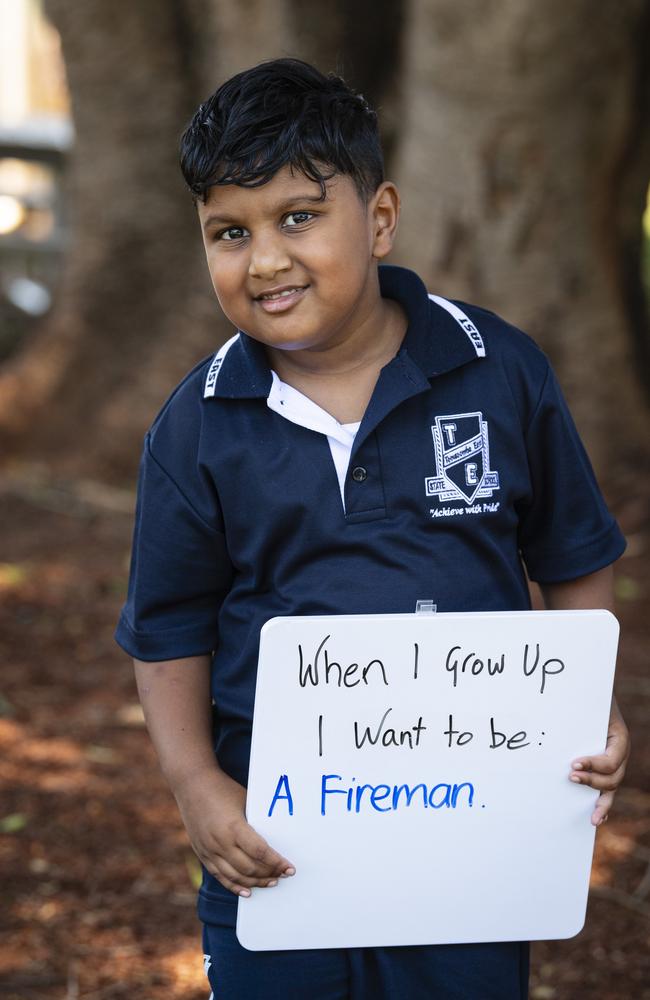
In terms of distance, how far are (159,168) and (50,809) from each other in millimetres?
3688

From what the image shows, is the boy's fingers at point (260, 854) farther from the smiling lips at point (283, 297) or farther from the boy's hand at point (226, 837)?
the smiling lips at point (283, 297)

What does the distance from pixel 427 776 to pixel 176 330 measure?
4510mm

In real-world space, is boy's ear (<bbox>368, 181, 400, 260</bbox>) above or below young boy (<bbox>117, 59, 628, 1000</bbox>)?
above

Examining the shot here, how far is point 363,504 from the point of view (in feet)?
5.71

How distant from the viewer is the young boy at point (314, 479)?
1730 mm

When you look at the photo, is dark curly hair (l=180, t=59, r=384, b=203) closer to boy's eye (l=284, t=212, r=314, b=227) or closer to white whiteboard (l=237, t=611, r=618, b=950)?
boy's eye (l=284, t=212, r=314, b=227)

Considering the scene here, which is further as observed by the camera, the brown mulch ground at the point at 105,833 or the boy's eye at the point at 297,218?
the brown mulch ground at the point at 105,833

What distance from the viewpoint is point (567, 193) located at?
15.4ft

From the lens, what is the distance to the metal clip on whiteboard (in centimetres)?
176

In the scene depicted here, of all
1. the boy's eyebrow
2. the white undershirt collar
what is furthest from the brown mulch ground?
the boy's eyebrow

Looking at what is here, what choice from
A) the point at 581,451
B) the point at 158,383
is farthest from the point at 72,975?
the point at 158,383

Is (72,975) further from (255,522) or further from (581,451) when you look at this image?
(581,451)

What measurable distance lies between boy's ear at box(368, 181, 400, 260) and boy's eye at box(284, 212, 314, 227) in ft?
0.46

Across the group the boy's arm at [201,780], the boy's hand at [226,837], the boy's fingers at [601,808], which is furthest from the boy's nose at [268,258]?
the boy's fingers at [601,808]
